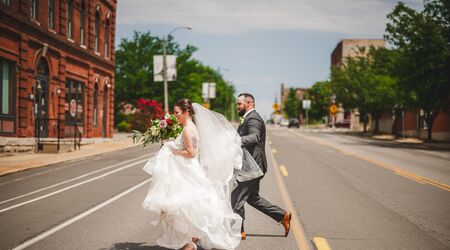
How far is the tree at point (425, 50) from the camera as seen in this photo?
3172 centimetres

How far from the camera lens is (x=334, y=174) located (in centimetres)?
1616

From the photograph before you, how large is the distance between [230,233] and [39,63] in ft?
71.8

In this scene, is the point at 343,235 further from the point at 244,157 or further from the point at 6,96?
the point at 6,96

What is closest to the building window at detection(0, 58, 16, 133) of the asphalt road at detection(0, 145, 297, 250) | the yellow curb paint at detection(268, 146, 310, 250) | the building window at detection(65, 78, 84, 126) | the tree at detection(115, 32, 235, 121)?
the building window at detection(65, 78, 84, 126)

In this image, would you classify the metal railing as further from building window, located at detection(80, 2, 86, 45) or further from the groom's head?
the groom's head

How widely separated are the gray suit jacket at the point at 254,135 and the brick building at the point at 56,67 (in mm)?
17350

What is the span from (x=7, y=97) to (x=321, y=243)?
19.1m

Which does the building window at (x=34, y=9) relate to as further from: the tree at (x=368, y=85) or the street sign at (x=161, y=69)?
the tree at (x=368, y=85)

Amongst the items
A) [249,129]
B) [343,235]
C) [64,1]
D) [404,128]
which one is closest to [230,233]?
[249,129]

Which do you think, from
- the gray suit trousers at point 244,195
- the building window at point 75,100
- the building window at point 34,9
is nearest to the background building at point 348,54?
the building window at point 75,100

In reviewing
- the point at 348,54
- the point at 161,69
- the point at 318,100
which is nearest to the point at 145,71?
the point at 161,69

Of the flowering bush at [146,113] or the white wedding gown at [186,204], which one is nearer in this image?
the white wedding gown at [186,204]

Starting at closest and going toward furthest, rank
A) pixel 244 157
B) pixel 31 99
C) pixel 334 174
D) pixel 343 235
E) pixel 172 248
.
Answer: pixel 172 248, pixel 244 157, pixel 343 235, pixel 334 174, pixel 31 99

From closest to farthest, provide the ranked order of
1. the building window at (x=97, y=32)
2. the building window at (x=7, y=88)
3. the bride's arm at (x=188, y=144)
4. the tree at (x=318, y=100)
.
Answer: the bride's arm at (x=188, y=144) → the building window at (x=7, y=88) → the building window at (x=97, y=32) → the tree at (x=318, y=100)
